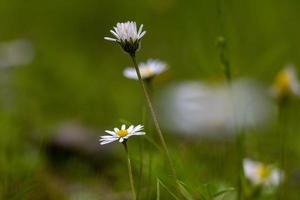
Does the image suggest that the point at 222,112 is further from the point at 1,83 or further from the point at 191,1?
the point at 191,1

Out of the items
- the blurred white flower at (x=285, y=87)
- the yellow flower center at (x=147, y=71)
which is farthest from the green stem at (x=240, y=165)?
the blurred white flower at (x=285, y=87)

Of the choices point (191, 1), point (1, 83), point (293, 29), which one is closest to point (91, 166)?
point (1, 83)

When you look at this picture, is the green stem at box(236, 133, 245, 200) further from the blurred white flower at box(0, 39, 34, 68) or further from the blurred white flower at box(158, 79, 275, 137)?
the blurred white flower at box(0, 39, 34, 68)

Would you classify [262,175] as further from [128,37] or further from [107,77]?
[107,77]

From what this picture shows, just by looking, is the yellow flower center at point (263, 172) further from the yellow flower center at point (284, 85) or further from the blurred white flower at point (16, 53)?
the blurred white flower at point (16, 53)

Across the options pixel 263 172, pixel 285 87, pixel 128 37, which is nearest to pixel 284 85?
pixel 285 87
